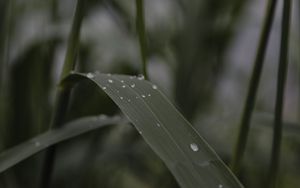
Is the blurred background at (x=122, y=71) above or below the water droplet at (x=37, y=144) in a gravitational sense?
below

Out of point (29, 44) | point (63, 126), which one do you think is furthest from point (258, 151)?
point (63, 126)

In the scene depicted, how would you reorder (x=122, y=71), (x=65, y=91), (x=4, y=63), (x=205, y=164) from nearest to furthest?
(x=205, y=164), (x=65, y=91), (x=4, y=63), (x=122, y=71)

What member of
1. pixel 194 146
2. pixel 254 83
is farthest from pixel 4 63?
pixel 194 146

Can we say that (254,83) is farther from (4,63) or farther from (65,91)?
(4,63)

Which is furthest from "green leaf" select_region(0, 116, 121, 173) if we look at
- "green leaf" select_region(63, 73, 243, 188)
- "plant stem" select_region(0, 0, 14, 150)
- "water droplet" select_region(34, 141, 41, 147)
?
"plant stem" select_region(0, 0, 14, 150)

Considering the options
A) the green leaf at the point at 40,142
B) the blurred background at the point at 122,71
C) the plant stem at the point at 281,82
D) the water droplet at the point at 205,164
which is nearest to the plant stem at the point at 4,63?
the blurred background at the point at 122,71

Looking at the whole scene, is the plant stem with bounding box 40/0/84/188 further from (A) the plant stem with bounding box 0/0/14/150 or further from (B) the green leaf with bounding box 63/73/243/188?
(A) the plant stem with bounding box 0/0/14/150

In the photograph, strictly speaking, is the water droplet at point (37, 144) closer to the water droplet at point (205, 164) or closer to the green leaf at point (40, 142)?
the green leaf at point (40, 142)
